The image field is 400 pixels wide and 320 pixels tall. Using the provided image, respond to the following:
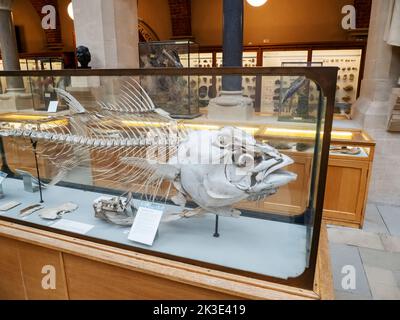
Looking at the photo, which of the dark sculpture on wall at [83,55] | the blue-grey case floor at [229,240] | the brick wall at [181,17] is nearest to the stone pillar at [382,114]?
the blue-grey case floor at [229,240]

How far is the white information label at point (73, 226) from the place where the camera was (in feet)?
5.62

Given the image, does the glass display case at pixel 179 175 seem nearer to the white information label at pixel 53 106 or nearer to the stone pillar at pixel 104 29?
the white information label at pixel 53 106

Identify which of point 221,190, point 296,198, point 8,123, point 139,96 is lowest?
point 296,198

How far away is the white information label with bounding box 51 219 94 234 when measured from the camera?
1.71m

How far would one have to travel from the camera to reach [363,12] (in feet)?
20.8

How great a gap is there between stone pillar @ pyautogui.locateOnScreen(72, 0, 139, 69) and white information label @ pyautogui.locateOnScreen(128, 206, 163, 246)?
3396 mm

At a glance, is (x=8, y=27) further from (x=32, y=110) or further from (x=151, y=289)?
(x=151, y=289)

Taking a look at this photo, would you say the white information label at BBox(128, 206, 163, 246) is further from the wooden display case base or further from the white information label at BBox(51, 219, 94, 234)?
the white information label at BBox(51, 219, 94, 234)

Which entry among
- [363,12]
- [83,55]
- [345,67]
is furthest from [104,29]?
[363,12]

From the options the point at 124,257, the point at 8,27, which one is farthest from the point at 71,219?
the point at 8,27

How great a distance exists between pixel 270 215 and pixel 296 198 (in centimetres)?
18

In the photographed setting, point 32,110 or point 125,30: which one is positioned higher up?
point 125,30

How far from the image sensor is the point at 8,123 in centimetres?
229

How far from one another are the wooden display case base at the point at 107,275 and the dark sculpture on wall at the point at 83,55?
8.86 ft
